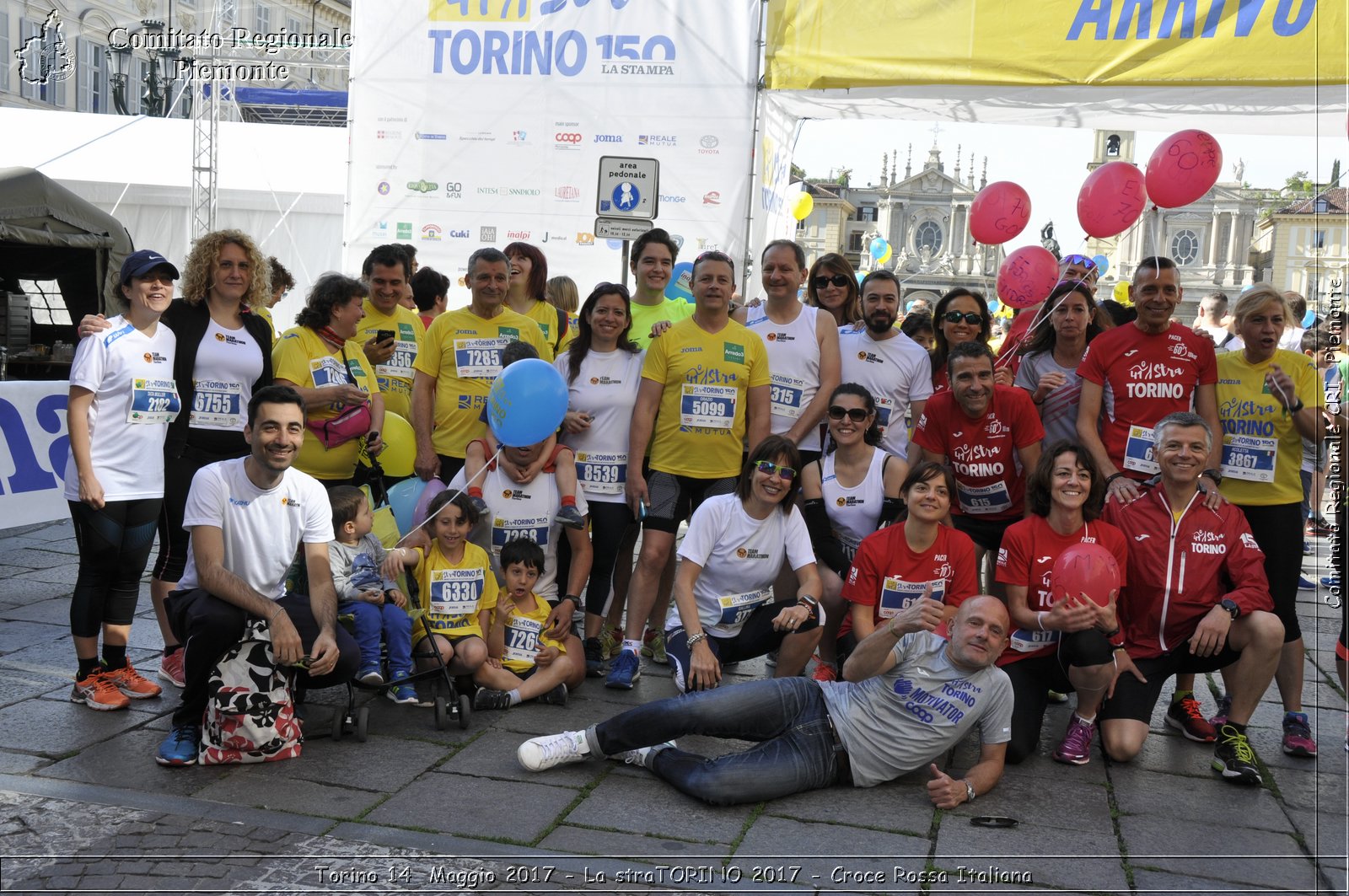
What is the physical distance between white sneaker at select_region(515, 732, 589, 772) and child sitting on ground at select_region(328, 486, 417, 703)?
0.73 metres

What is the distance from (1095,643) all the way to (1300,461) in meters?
1.41

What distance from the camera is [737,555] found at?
505 centimetres

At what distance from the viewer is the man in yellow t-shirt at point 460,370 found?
5805mm

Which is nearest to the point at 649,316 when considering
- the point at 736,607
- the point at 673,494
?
the point at 673,494

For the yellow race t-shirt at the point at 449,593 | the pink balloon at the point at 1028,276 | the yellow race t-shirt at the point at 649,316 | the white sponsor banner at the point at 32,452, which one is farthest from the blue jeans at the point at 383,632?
Answer: the pink balloon at the point at 1028,276

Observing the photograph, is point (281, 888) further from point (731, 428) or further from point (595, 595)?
point (731, 428)

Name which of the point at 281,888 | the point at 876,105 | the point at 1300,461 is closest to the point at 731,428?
the point at 1300,461

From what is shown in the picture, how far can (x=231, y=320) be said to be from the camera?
203 inches

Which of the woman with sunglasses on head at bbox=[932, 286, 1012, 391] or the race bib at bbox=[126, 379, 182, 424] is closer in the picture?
the race bib at bbox=[126, 379, 182, 424]

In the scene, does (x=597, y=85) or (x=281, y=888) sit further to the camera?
(x=597, y=85)

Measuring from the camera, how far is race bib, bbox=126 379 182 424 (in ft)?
15.7

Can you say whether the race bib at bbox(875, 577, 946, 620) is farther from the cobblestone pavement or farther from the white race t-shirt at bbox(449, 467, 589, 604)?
the white race t-shirt at bbox(449, 467, 589, 604)

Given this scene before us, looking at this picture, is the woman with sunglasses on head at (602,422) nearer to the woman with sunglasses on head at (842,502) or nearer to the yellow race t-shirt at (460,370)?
the yellow race t-shirt at (460,370)

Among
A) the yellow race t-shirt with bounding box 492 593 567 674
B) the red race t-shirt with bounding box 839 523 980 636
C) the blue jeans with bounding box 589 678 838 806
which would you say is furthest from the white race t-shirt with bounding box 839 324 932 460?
the blue jeans with bounding box 589 678 838 806
